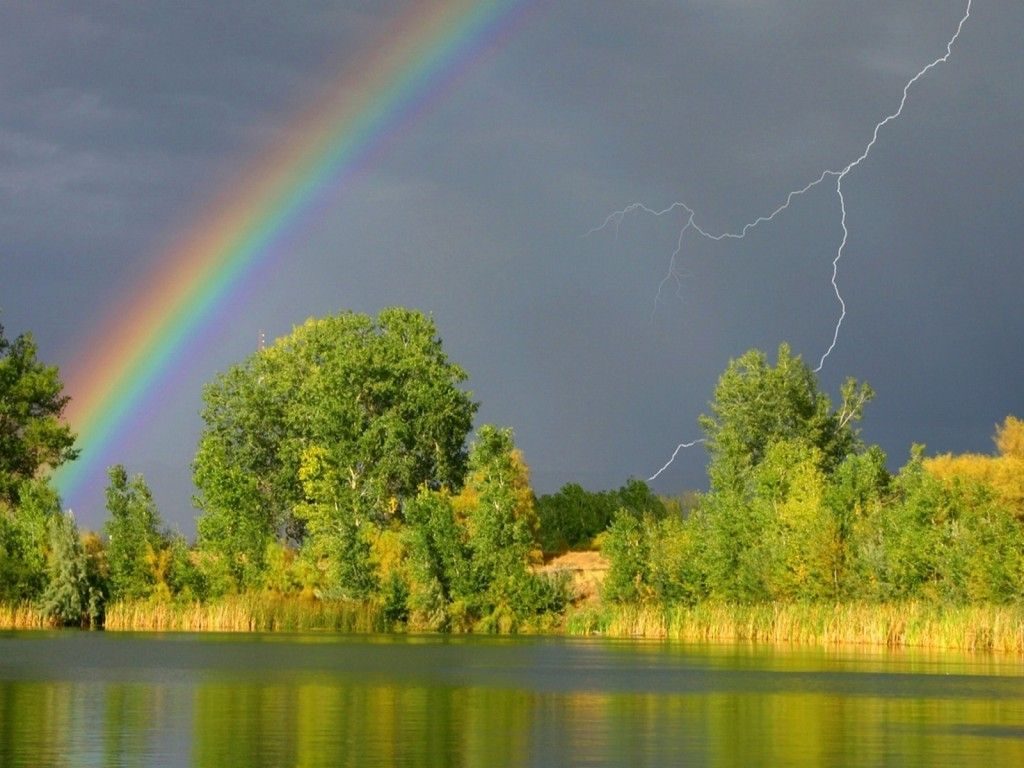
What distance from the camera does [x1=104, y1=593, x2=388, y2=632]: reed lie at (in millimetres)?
87438

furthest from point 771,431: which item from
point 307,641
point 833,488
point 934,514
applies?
point 307,641

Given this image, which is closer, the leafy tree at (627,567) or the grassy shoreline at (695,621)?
the grassy shoreline at (695,621)

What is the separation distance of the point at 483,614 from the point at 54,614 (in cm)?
2248

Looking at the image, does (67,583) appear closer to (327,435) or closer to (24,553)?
(24,553)

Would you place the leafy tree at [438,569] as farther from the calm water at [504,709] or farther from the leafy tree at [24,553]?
the calm water at [504,709]

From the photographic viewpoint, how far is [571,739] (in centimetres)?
2544

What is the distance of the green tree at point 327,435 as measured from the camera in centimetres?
9956

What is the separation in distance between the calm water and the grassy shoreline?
8.04 meters

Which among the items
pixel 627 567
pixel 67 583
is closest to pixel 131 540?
pixel 67 583

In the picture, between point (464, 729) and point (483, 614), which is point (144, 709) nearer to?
point (464, 729)

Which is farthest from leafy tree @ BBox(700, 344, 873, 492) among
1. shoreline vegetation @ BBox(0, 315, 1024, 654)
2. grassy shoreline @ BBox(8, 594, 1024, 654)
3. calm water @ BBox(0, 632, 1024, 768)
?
calm water @ BBox(0, 632, 1024, 768)

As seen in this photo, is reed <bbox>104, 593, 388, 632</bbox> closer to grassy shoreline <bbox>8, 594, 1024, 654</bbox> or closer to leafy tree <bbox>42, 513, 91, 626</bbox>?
grassy shoreline <bbox>8, 594, 1024, 654</bbox>

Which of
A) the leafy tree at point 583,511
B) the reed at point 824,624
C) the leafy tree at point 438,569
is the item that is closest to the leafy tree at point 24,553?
the leafy tree at point 438,569

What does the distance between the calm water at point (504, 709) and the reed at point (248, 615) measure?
32.6 m
